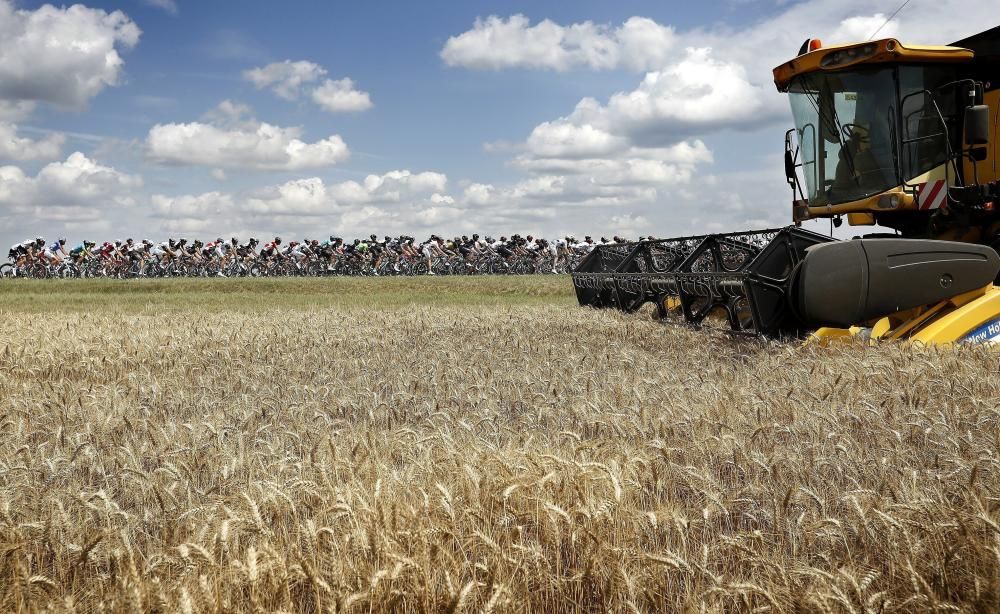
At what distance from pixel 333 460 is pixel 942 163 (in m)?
7.94

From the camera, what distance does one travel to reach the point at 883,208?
343 inches

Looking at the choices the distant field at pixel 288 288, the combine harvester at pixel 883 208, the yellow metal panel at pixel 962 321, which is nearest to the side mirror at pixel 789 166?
the combine harvester at pixel 883 208

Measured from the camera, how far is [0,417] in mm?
4555

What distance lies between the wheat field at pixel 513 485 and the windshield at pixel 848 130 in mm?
2909

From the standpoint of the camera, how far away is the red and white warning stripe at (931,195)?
8656 mm

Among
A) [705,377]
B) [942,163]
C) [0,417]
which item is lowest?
[705,377]

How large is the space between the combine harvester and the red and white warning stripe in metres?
0.01

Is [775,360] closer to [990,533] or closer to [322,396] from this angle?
[322,396]

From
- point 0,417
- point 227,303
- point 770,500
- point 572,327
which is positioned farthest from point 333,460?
point 227,303

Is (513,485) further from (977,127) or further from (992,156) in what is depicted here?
(992,156)

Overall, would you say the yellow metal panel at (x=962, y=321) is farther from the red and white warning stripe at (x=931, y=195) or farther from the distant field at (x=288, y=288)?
the distant field at (x=288, y=288)

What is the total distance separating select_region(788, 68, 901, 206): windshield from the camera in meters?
8.78

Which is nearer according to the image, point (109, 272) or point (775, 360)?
point (775, 360)

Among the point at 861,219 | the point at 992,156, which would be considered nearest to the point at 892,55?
the point at 992,156
